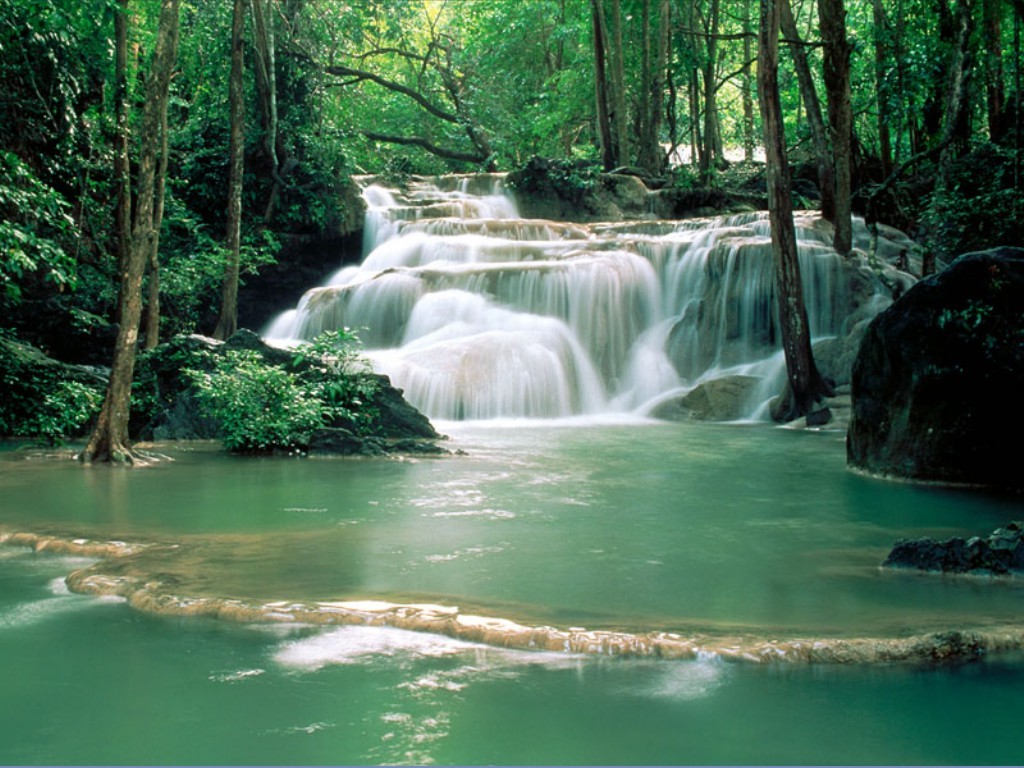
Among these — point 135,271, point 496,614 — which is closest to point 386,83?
point 135,271

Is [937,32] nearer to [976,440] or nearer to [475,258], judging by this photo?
[475,258]

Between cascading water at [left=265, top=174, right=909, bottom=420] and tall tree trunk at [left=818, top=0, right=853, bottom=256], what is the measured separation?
51 centimetres

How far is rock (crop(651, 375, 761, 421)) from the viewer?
1413 cm

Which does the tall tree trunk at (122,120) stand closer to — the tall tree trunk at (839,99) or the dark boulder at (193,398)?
the dark boulder at (193,398)

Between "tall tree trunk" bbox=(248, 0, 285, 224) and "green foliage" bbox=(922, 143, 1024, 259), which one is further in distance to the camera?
"tall tree trunk" bbox=(248, 0, 285, 224)

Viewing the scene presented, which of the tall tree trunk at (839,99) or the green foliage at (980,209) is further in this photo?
the tall tree trunk at (839,99)

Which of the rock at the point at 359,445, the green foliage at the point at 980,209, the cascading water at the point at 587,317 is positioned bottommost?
the rock at the point at 359,445

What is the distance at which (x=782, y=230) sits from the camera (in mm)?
12555

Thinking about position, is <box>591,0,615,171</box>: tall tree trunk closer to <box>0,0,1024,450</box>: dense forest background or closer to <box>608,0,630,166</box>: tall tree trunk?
<box>0,0,1024,450</box>: dense forest background

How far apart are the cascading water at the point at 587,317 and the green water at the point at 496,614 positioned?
684 centimetres

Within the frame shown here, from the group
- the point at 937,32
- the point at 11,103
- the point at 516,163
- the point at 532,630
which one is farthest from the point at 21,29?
the point at 516,163

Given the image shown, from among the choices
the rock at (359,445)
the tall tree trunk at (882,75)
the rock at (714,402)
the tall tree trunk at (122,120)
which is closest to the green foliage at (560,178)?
the tall tree trunk at (882,75)

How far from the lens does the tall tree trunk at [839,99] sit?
1432cm

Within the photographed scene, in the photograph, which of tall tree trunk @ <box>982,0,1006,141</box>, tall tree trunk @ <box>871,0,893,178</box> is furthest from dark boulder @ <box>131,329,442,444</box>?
tall tree trunk @ <box>982,0,1006,141</box>
